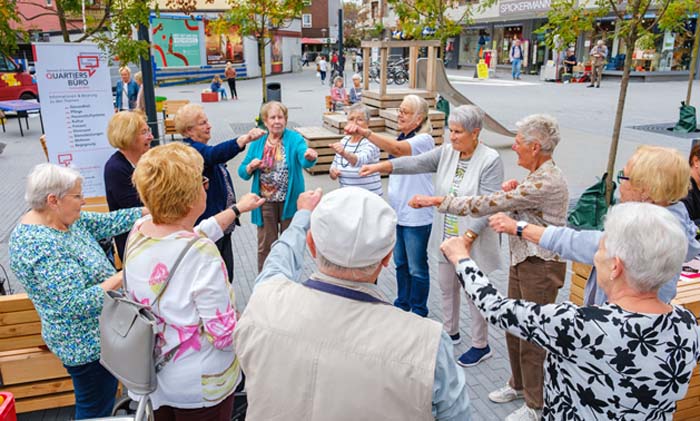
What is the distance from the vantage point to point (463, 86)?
28.5m

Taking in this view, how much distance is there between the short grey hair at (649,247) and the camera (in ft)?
5.92

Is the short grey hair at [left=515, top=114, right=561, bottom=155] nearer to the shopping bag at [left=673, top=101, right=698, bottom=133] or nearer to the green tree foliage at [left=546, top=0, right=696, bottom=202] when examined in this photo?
the green tree foliage at [left=546, top=0, right=696, bottom=202]

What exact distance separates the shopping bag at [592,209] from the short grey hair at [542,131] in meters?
3.70

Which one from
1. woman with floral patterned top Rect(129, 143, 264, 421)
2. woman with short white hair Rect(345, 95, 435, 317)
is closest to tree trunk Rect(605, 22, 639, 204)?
woman with short white hair Rect(345, 95, 435, 317)

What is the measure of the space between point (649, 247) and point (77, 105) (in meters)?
5.18

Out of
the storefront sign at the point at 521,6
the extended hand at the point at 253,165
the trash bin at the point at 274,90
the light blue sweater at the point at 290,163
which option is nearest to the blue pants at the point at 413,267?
the light blue sweater at the point at 290,163

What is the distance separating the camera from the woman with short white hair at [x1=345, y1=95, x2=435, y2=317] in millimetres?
4492

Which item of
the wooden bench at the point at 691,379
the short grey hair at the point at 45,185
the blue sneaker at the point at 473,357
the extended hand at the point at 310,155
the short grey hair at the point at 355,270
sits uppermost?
the short grey hair at the point at 45,185

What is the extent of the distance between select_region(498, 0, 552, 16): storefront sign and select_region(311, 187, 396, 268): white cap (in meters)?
34.5

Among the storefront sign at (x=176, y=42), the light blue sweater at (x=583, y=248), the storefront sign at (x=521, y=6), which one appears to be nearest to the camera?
the light blue sweater at (x=583, y=248)

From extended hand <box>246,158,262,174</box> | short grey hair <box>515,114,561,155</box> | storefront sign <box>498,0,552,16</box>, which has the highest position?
storefront sign <box>498,0,552,16</box>

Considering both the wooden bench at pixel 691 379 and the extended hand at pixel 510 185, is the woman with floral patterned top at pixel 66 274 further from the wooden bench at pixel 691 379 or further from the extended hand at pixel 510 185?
the wooden bench at pixel 691 379

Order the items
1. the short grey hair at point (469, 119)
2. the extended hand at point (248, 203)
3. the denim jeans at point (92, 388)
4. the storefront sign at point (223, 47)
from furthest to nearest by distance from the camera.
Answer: the storefront sign at point (223, 47) → the short grey hair at point (469, 119) → the extended hand at point (248, 203) → the denim jeans at point (92, 388)

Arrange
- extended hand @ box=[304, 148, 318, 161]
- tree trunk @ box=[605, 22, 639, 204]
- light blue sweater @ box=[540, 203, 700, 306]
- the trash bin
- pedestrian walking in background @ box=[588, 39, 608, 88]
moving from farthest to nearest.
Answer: pedestrian walking in background @ box=[588, 39, 608, 88] → the trash bin → tree trunk @ box=[605, 22, 639, 204] → extended hand @ box=[304, 148, 318, 161] → light blue sweater @ box=[540, 203, 700, 306]
